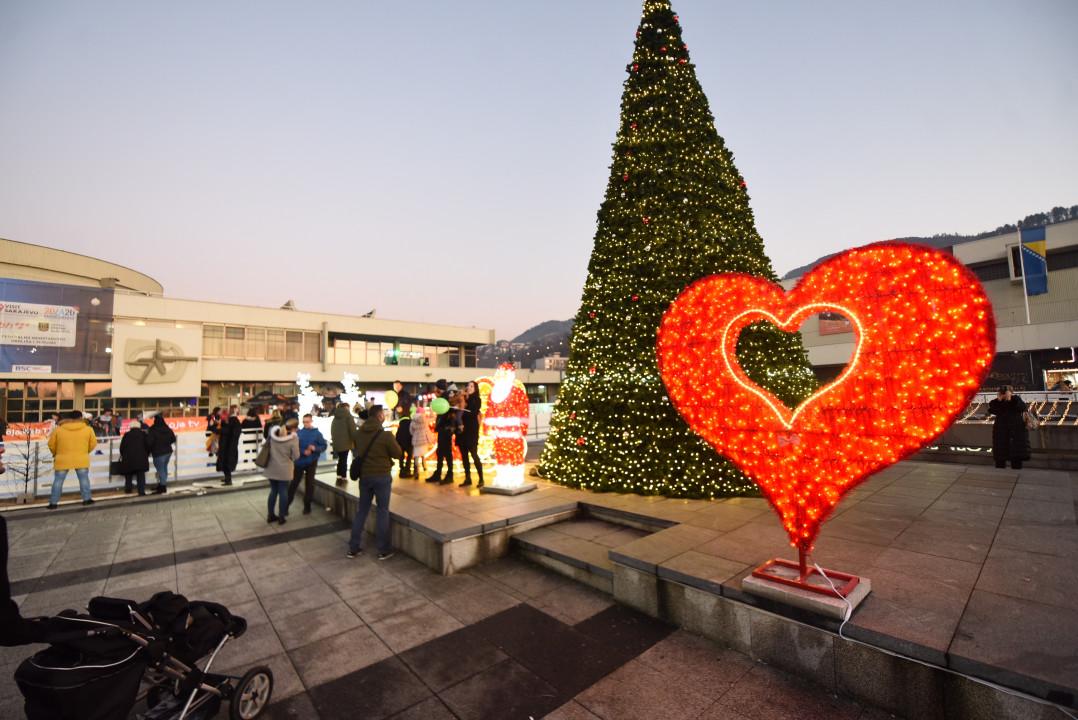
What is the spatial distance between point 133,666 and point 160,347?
35.7 meters

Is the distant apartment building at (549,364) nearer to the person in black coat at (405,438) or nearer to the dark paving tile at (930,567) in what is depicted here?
the person in black coat at (405,438)

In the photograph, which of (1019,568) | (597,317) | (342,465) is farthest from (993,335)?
(342,465)

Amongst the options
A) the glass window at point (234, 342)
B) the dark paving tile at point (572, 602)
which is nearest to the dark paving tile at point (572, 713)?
the dark paving tile at point (572, 602)

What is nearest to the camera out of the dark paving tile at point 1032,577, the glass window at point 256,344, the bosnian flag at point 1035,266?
the dark paving tile at point 1032,577

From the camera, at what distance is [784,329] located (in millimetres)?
3826

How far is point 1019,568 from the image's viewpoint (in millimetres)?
4211

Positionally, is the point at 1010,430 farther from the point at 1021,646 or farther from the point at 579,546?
the point at 579,546

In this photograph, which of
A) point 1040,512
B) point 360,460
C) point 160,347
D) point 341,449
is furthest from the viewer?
point 160,347

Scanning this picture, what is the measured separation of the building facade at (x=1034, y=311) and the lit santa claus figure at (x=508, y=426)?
2778 centimetres

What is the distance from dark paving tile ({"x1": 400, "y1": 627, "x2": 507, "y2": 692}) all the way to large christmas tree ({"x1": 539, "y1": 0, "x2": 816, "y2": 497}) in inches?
171

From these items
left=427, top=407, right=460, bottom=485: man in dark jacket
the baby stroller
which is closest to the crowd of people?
left=427, top=407, right=460, bottom=485: man in dark jacket

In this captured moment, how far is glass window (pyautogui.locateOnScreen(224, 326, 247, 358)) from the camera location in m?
35.8

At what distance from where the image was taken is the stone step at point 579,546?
212 inches

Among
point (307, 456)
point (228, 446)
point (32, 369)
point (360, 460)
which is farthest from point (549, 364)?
point (360, 460)
